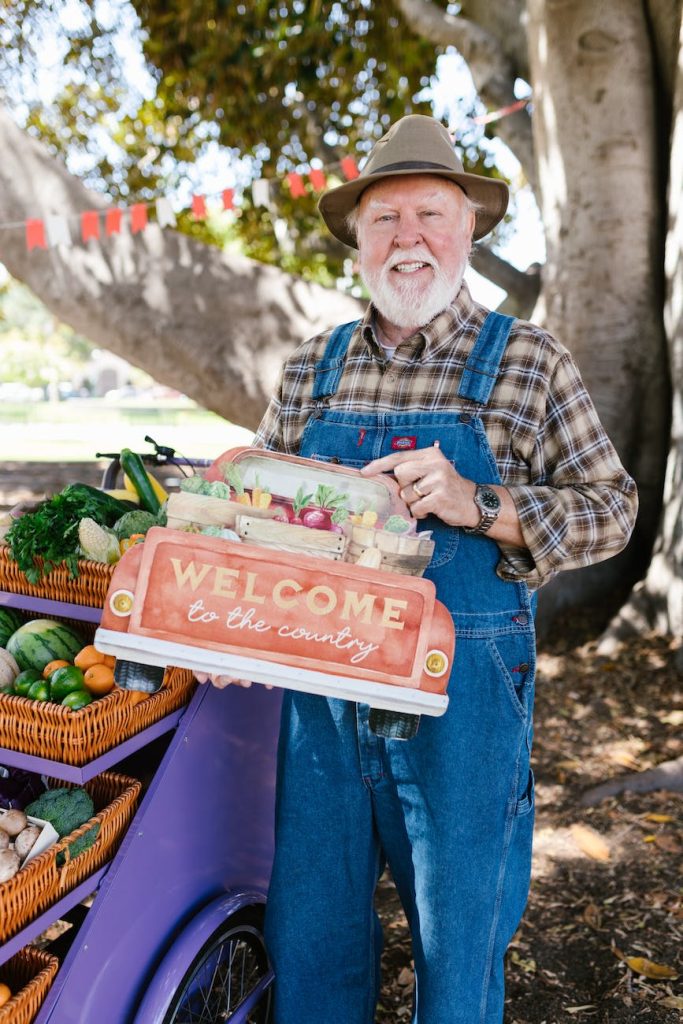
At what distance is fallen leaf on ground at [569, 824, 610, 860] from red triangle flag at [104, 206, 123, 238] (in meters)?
4.14

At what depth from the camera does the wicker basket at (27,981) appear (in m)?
1.50

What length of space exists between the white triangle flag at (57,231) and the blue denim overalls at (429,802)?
333 centimetres

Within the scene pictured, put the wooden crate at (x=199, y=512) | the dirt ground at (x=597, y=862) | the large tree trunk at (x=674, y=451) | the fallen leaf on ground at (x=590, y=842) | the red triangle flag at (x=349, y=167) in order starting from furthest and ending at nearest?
the red triangle flag at (x=349, y=167) → the large tree trunk at (x=674, y=451) → the fallen leaf on ground at (x=590, y=842) → the dirt ground at (x=597, y=862) → the wooden crate at (x=199, y=512)

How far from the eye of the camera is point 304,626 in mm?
1423

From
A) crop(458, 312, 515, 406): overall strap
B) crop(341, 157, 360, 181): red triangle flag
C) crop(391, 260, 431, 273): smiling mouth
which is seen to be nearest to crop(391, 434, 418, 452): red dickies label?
crop(458, 312, 515, 406): overall strap

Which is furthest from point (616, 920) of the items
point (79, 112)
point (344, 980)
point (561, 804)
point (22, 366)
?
point (22, 366)

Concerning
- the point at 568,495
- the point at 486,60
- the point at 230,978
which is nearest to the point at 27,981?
the point at 230,978

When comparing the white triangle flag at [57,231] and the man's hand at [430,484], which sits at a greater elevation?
the white triangle flag at [57,231]

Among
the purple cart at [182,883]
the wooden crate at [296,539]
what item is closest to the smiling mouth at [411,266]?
the wooden crate at [296,539]

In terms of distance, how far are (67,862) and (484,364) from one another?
141 cm

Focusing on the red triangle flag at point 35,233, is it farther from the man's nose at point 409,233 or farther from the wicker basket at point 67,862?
the wicker basket at point 67,862

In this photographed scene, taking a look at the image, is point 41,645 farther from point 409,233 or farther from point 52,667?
point 409,233

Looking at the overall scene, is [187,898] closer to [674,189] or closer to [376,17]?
[674,189]

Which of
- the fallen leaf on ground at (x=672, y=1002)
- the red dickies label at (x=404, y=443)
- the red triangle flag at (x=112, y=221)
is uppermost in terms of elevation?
the red triangle flag at (x=112, y=221)
